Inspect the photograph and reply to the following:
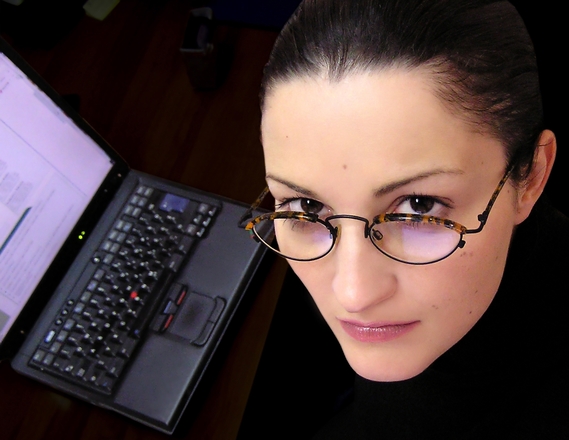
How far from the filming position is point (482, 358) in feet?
2.28

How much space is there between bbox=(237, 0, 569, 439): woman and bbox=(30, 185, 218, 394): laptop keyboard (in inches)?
10.7

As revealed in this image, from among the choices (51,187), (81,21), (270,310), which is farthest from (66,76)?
(270,310)

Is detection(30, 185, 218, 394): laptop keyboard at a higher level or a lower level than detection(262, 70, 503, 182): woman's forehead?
lower

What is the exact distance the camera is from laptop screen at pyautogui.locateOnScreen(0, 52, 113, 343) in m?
0.76

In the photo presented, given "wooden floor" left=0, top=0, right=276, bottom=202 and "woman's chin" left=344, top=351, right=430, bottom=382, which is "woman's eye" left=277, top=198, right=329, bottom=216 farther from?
"wooden floor" left=0, top=0, right=276, bottom=202

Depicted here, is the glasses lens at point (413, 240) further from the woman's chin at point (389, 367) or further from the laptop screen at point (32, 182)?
the laptop screen at point (32, 182)

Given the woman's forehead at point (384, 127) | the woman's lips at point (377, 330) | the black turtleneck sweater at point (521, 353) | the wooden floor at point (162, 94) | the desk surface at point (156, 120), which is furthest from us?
the wooden floor at point (162, 94)

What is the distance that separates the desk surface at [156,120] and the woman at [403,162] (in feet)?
0.85

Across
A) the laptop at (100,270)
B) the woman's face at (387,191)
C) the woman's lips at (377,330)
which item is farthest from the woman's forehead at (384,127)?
the laptop at (100,270)

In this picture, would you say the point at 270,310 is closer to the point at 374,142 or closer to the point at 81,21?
the point at 374,142

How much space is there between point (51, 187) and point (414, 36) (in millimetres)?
624

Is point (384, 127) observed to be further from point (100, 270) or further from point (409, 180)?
point (100, 270)

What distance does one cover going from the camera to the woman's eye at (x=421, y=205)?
0.49 m

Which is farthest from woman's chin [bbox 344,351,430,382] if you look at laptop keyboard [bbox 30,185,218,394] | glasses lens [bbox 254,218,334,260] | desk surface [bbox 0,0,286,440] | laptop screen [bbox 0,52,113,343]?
laptop screen [bbox 0,52,113,343]
